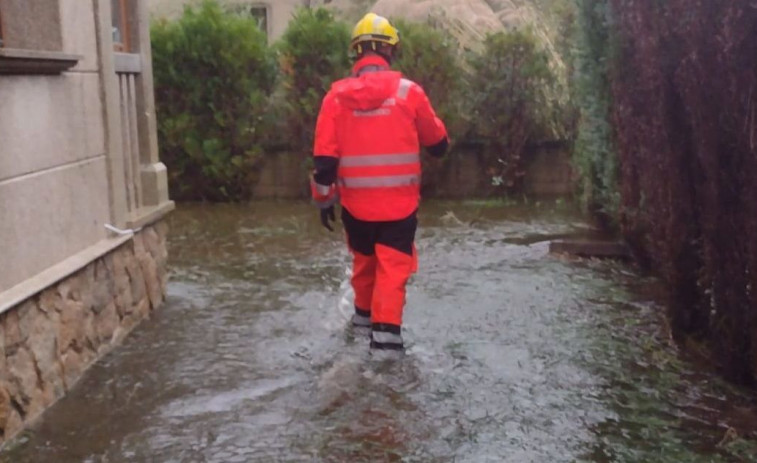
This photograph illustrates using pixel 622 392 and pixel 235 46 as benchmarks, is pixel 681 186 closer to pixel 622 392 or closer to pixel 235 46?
pixel 622 392

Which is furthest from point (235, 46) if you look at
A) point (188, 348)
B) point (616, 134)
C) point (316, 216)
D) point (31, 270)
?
point (31, 270)

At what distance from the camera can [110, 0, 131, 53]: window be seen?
558 cm

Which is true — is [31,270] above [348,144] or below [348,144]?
below

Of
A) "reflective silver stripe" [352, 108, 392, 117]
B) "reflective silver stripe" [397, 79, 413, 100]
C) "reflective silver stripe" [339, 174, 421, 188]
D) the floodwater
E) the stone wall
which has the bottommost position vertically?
the floodwater

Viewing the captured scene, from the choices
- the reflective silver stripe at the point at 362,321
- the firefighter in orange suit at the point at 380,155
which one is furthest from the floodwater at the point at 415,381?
the firefighter in orange suit at the point at 380,155

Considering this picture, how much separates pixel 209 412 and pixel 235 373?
0.54 m

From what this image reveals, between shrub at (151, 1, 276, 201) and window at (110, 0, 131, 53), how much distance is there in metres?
4.35

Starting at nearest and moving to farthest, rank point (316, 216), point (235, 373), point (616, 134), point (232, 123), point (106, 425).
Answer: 1. point (106, 425)
2. point (235, 373)
3. point (616, 134)
4. point (316, 216)
5. point (232, 123)

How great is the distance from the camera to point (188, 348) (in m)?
4.95

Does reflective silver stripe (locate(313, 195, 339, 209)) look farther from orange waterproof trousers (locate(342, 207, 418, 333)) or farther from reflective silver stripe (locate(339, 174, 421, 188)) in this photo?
reflective silver stripe (locate(339, 174, 421, 188))

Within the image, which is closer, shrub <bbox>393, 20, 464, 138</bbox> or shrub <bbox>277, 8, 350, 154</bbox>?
shrub <bbox>393, 20, 464, 138</bbox>

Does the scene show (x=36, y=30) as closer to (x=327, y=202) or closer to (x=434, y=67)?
(x=327, y=202)

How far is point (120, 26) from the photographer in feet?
18.6

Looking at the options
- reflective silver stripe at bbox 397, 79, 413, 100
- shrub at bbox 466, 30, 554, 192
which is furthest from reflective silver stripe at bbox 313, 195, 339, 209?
shrub at bbox 466, 30, 554, 192
